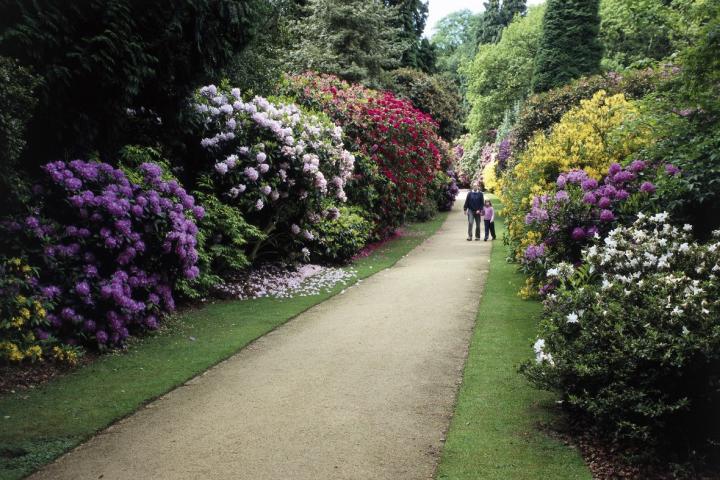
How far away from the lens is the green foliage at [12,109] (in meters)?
5.75

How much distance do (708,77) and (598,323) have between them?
11.9ft

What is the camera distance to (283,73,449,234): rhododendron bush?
16094 millimetres

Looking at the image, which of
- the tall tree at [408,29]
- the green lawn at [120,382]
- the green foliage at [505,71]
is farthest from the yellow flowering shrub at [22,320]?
the tall tree at [408,29]

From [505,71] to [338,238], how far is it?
26.5 m

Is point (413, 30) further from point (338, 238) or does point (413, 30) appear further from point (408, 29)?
point (338, 238)

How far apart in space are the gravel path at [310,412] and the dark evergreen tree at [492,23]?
50.6 metres

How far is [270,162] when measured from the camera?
11203 mm

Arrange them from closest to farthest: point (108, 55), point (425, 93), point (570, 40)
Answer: point (108, 55), point (570, 40), point (425, 93)

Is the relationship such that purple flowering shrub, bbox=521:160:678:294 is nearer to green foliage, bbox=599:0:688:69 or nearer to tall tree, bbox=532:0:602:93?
tall tree, bbox=532:0:602:93

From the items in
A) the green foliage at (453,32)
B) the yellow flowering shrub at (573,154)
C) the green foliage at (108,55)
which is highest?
the green foliage at (453,32)

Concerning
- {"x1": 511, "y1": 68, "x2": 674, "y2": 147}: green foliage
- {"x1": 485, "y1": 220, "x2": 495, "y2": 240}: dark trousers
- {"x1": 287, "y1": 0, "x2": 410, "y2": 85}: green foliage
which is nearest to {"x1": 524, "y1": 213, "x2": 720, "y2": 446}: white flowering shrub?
{"x1": 511, "y1": 68, "x2": 674, "y2": 147}: green foliage

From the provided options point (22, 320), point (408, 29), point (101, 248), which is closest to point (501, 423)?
point (22, 320)

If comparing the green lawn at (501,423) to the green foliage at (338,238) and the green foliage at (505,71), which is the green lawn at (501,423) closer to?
the green foliage at (338,238)

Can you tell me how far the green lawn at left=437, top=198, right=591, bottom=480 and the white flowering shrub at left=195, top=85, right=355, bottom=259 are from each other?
15.5 feet
